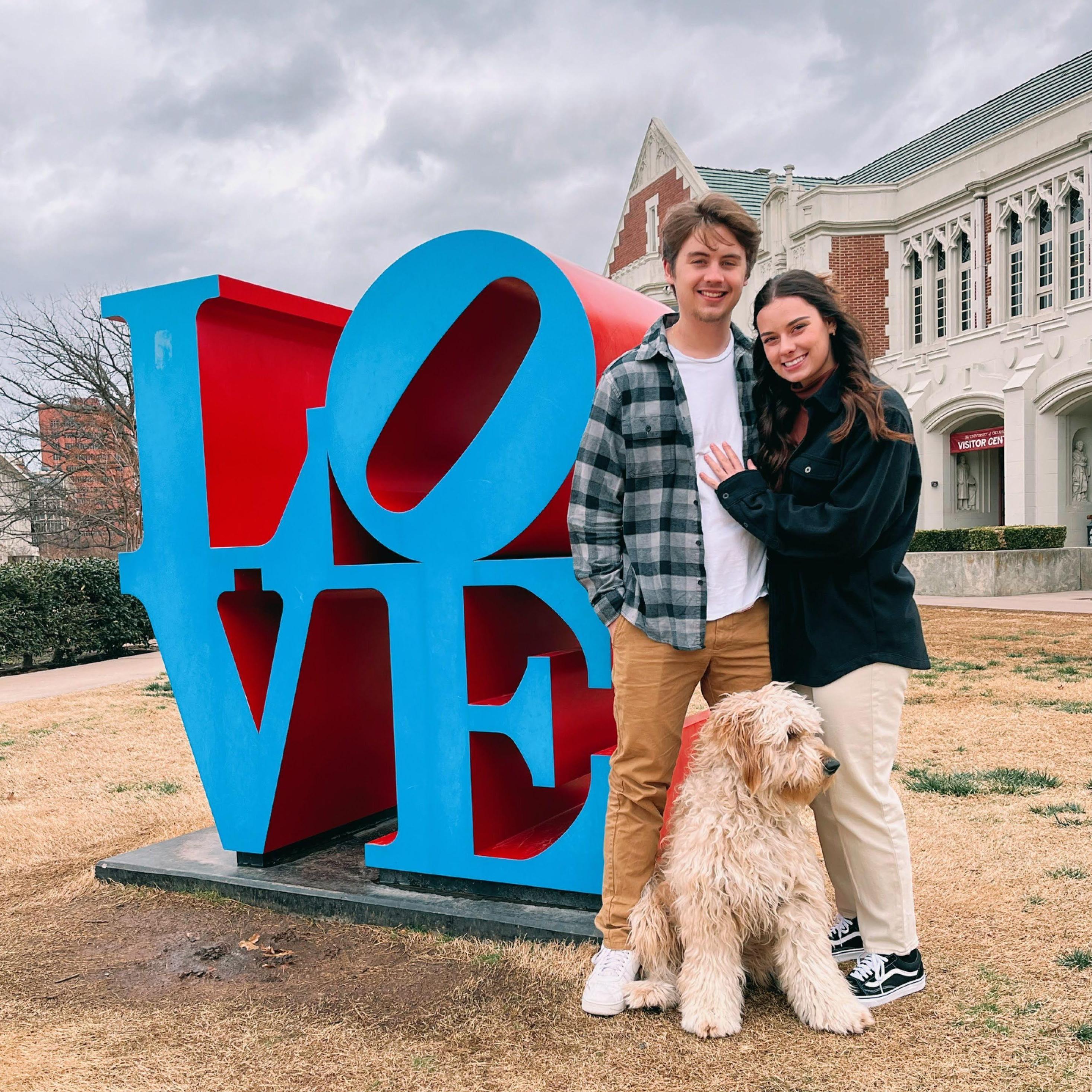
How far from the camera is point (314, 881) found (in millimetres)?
4035

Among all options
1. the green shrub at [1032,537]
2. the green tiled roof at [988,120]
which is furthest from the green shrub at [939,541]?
the green tiled roof at [988,120]

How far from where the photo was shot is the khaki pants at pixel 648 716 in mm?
2973

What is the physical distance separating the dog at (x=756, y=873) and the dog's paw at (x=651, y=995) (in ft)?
0.24

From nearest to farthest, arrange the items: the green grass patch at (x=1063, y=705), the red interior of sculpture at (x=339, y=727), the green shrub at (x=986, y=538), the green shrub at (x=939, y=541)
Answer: the red interior of sculpture at (x=339, y=727), the green grass patch at (x=1063, y=705), the green shrub at (x=986, y=538), the green shrub at (x=939, y=541)

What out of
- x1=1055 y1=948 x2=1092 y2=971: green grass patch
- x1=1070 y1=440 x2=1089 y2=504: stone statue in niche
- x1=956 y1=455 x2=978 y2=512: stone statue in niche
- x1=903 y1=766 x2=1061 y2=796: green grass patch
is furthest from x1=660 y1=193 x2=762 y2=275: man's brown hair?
x1=956 y1=455 x2=978 y2=512: stone statue in niche

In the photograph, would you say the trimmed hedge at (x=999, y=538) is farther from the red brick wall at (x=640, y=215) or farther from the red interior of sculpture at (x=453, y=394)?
the red interior of sculpture at (x=453, y=394)

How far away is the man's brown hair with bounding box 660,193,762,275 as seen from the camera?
2.88 m

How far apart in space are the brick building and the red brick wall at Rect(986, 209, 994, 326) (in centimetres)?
4

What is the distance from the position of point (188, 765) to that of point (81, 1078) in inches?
164

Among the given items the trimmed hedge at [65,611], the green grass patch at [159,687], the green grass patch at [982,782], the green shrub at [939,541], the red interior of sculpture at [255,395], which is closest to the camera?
the red interior of sculpture at [255,395]

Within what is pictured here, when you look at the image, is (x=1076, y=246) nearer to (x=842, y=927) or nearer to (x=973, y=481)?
(x=973, y=481)

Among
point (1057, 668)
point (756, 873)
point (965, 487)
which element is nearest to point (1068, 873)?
point (756, 873)

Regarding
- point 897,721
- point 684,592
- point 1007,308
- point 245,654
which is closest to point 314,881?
point 245,654

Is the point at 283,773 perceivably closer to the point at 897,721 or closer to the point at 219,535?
the point at 219,535
